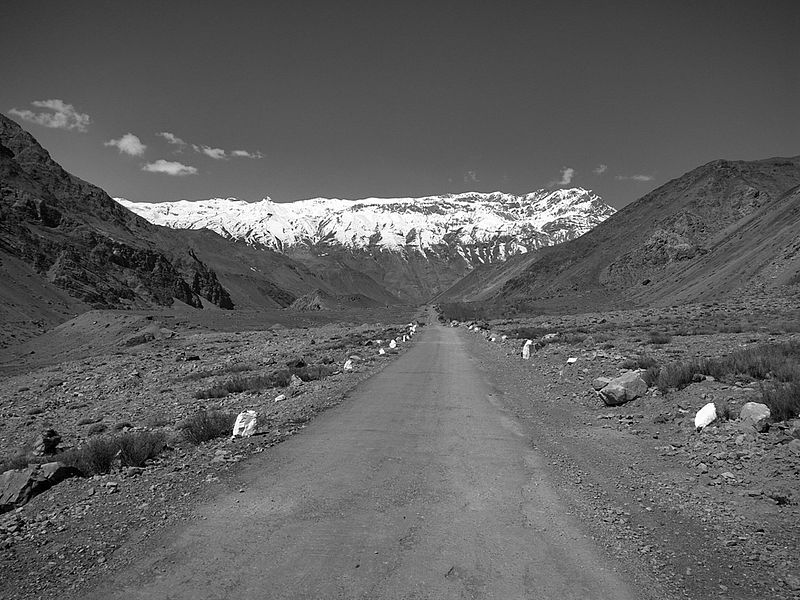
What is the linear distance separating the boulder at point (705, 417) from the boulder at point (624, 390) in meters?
2.78

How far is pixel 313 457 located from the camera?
337 inches

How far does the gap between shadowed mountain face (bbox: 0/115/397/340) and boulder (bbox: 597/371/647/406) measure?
71.9 m

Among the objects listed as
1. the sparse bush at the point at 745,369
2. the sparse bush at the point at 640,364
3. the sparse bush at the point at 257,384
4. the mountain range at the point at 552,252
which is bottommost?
the sparse bush at the point at 257,384

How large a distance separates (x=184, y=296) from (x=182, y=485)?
128095 millimetres

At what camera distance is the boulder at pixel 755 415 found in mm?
7724

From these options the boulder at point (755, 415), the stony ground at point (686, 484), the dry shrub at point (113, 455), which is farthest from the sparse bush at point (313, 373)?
the boulder at point (755, 415)

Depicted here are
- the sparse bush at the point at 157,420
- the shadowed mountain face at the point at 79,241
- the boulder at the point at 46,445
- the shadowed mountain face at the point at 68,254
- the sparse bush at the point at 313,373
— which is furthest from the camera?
the shadowed mountain face at the point at 79,241

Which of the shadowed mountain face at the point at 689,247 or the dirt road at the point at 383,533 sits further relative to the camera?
the shadowed mountain face at the point at 689,247

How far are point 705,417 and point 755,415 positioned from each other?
833 millimetres

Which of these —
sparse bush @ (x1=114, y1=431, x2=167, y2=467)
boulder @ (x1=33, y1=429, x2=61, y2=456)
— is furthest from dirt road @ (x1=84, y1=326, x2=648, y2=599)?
boulder @ (x1=33, y1=429, x2=61, y2=456)

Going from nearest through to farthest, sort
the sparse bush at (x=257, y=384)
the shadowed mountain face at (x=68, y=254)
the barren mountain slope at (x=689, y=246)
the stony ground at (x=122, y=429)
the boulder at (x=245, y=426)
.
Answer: the stony ground at (x=122, y=429)
the boulder at (x=245, y=426)
the sparse bush at (x=257, y=384)
the barren mountain slope at (x=689, y=246)
the shadowed mountain face at (x=68, y=254)

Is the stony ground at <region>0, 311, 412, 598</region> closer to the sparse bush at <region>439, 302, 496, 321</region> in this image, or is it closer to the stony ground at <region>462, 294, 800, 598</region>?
the stony ground at <region>462, 294, 800, 598</region>

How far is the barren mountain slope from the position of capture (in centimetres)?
5947

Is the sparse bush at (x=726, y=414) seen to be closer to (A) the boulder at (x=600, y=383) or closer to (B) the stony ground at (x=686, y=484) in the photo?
(B) the stony ground at (x=686, y=484)
